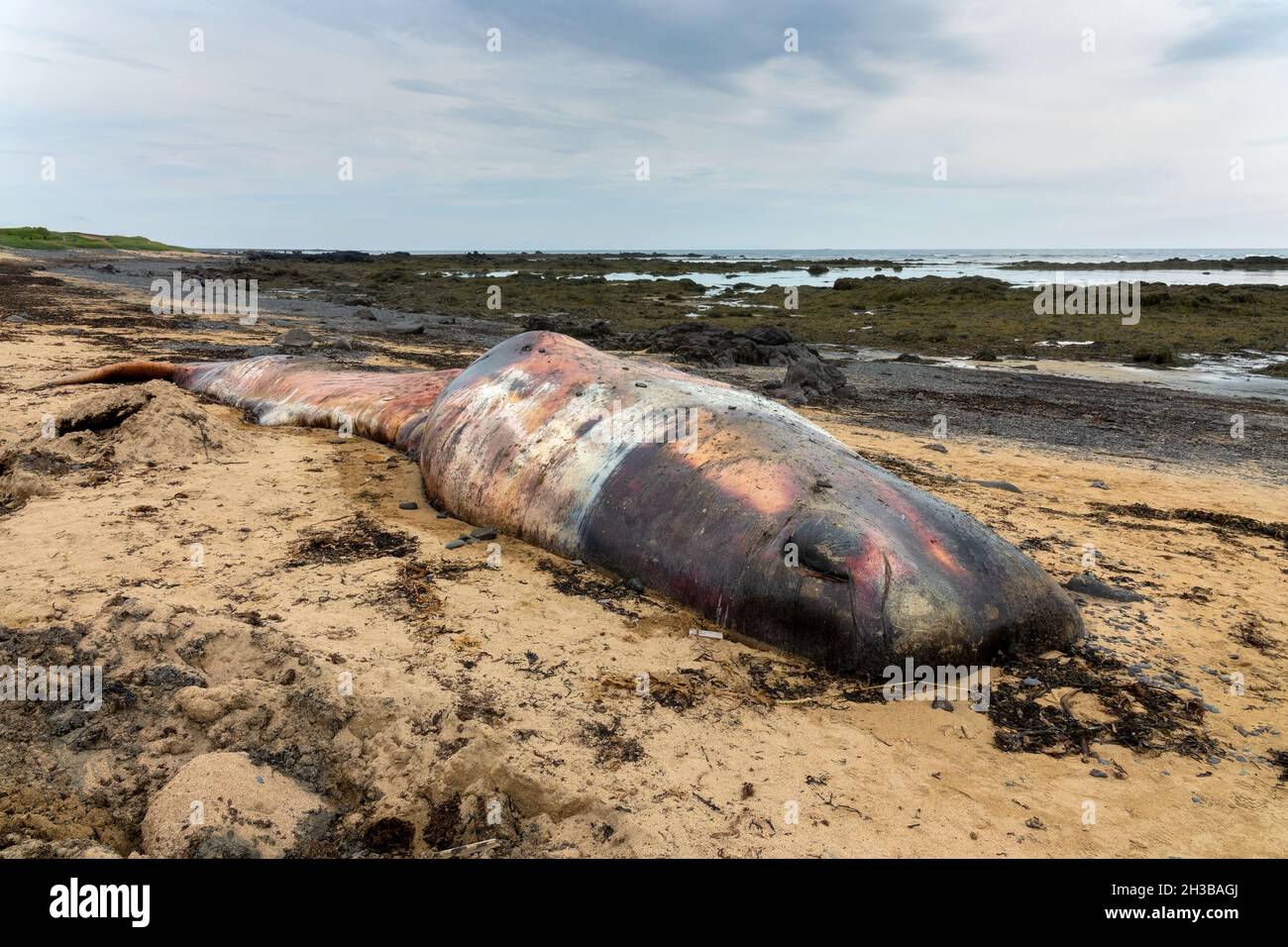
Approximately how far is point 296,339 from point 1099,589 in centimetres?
1309

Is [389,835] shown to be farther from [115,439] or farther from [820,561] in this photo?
[115,439]

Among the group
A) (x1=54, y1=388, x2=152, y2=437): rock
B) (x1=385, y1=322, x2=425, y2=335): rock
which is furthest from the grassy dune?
(x1=54, y1=388, x2=152, y2=437): rock

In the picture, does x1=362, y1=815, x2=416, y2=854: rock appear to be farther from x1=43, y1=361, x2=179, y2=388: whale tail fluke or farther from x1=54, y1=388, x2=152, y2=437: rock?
x1=43, y1=361, x2=179, y2=388: whale tail fluke

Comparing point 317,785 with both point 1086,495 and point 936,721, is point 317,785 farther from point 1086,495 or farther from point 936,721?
point 1086,495

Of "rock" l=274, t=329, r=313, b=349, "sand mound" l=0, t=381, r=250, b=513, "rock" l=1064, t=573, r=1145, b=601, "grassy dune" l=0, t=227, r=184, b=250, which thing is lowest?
"rock" l=1064, t=573, r=1145, b=601

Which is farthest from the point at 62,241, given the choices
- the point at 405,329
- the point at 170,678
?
the point at 170,678

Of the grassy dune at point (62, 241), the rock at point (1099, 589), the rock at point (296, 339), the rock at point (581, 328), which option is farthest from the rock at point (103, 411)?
the grassy dune at point (62, 241)

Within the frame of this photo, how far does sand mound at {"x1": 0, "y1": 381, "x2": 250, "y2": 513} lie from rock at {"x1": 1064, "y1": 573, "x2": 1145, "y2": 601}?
5.88 metres

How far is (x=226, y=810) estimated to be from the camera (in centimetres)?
231

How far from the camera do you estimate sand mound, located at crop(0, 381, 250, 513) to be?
524cm

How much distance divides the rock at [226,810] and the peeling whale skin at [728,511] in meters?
1.92

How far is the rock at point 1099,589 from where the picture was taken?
4254 mm

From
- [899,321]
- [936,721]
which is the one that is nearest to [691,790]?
[936,721]

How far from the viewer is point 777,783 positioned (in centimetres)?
262
